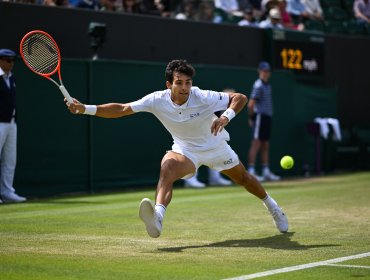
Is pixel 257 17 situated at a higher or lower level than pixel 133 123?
higher

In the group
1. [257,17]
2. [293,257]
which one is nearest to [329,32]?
[257,17]

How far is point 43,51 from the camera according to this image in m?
Answer: 9.66

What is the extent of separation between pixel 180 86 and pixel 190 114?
38 centimetres

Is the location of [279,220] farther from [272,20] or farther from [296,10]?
[296,10]

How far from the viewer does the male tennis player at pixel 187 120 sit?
9.05 metres

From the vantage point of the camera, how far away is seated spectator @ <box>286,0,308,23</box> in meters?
23.9

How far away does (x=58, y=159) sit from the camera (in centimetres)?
1535

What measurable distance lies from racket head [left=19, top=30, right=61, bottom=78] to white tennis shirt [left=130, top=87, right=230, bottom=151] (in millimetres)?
1092

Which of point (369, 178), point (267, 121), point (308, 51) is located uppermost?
point (308, 51)

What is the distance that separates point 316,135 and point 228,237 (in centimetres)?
1213

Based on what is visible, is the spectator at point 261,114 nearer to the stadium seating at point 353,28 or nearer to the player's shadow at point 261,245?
the stadium seating at point 353,28

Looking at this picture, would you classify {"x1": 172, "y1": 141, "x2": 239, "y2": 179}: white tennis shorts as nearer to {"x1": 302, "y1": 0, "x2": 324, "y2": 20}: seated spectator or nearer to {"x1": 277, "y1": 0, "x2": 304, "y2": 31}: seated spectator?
{"x1": 277, "y1": 0, "x2": 304, "y2": 31}: seated spectator

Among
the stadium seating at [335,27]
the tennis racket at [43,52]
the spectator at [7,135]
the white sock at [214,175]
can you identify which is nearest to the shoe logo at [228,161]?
the tennis racket at [43,52]

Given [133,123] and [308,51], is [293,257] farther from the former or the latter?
[308,51]
